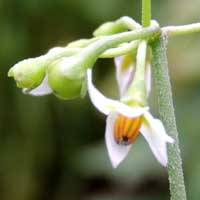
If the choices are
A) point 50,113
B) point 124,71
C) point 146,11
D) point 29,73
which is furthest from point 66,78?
point 50,113

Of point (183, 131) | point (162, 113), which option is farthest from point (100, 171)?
point (162, 113)

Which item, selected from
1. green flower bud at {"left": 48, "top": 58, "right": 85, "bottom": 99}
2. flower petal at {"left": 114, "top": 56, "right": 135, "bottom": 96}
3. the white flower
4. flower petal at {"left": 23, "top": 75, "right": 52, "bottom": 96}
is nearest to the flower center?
the white flower

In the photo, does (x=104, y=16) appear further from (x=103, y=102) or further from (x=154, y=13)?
(x=103, y=102)

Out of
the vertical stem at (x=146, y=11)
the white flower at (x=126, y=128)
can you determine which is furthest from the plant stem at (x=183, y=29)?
the white flower at (x=126, y=128)

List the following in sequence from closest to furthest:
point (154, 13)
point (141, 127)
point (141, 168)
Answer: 1. point (141, 127)
2. point (141, 168)
3. point (154, 13)

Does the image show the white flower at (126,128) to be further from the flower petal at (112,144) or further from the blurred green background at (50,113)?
the blurred green background at (50,113)

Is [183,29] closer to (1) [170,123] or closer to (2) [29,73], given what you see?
(1) [170,123]

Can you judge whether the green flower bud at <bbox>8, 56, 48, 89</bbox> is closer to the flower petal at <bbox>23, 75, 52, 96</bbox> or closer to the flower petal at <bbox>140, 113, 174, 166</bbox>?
the flower petal at <bbox>23, 75, 52, 96</bbox>
